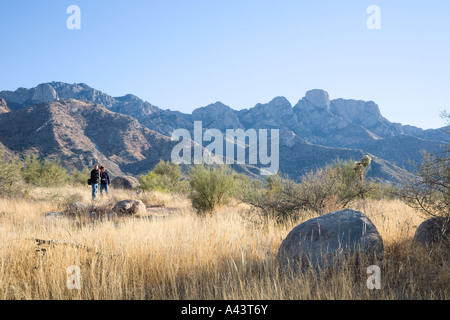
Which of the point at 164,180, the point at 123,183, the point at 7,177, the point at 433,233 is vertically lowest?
the point at 123,183

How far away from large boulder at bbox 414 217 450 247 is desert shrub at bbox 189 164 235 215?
7187mm

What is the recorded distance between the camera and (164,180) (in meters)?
24.5

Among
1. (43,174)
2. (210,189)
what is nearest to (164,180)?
(43,174)

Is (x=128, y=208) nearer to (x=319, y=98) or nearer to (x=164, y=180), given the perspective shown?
(x=164, y=180)

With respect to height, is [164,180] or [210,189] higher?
[210,189]

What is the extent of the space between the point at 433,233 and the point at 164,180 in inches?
885

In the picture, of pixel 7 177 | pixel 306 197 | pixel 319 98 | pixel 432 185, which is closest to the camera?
pixel 432 185

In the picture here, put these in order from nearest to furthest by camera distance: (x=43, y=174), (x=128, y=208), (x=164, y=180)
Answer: (x=128, y=208) < (x=43, y=174) < (x=164, y=180)

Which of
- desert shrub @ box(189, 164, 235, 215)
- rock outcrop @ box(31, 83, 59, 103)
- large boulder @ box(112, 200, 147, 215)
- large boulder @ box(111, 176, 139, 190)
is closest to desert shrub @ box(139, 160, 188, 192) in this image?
large boulder @ box(111, 176, 139, 190)

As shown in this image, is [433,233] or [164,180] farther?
[164,180]

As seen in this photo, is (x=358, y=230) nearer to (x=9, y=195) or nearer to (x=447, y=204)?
(x=447, y=204)

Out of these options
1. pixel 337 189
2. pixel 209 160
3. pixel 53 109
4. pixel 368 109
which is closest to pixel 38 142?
pixel 53 109

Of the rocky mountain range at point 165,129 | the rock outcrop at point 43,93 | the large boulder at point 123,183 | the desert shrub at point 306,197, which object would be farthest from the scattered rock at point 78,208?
the rock outcrop at point 43,93

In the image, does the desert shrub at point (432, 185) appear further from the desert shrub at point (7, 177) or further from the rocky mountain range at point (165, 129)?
the desert shrub at point (7, 177)
